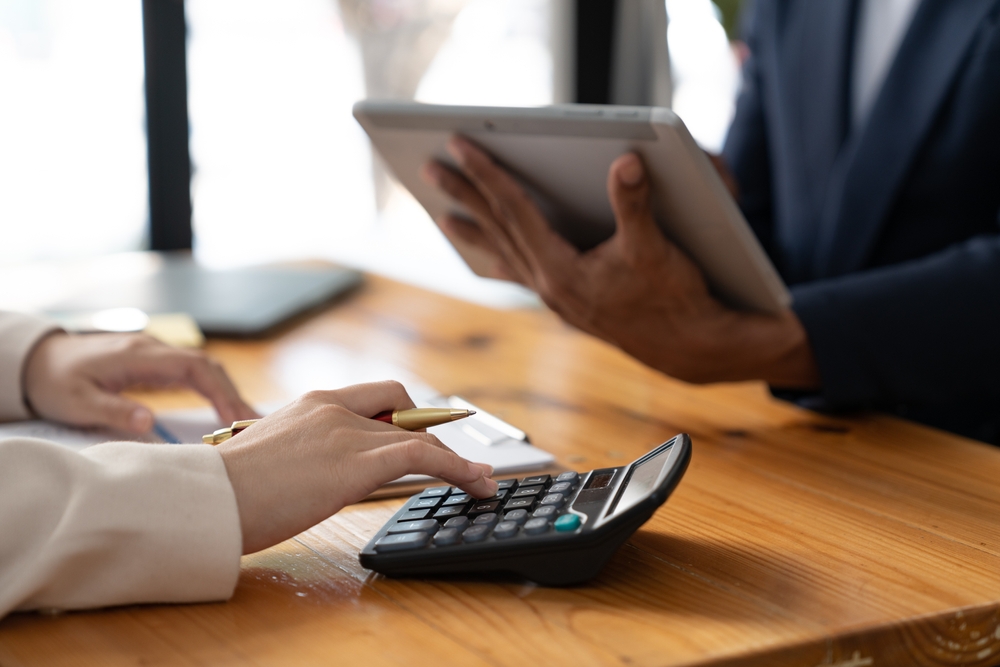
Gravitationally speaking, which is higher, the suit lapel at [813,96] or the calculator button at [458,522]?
the suit lapel at [813,96]

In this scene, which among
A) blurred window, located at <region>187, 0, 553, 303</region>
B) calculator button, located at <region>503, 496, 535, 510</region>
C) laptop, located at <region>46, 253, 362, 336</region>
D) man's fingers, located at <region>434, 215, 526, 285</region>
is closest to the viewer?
calculator button, located at <region>503, 496, 535, 510</region>

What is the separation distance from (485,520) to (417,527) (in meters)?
0.04

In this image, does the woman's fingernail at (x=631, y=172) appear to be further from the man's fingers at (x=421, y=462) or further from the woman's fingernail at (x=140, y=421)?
the woman's fingernail at (x=140, y=421)

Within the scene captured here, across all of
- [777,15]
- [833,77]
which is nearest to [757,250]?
[833,77]

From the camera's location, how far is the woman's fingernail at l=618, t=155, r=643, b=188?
78 cm

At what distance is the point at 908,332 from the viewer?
925mm

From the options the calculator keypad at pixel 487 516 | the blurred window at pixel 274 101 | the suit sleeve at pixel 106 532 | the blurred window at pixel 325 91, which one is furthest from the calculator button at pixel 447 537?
the blurred window at pixel 325 91

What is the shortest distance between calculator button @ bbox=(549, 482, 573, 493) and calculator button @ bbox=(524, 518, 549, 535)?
0.04m

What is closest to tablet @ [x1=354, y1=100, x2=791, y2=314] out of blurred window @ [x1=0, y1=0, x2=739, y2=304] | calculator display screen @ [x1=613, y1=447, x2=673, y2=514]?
calculator display screen @ [x1=613, y1=447, x2=673, y2=514]

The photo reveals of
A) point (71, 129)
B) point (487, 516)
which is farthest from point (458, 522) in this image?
point (71, 129)

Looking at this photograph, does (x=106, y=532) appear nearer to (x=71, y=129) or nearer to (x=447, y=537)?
(x=447, y=537)

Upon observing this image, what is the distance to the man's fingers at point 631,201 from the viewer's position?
0.78m

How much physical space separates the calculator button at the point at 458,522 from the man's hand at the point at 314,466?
25 millimetres

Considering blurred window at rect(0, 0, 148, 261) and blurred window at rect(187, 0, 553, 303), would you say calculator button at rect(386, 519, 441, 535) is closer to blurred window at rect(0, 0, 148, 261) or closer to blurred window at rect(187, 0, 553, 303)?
blurred window at rect(0, 0, 148, 261)
